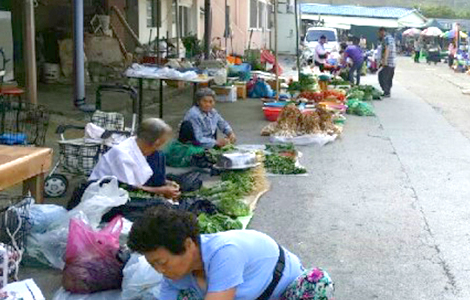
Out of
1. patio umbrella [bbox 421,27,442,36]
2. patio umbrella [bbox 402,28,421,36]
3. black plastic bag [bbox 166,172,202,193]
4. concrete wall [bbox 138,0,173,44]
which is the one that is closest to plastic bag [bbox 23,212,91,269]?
black plastic bag [bbox 166,172,202,193]

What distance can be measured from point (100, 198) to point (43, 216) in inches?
17.5

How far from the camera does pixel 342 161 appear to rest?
9.45 m

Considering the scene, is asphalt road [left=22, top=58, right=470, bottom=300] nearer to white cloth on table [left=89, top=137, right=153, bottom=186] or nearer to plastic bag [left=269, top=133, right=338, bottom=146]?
plastic bag [left=269, top=133, right=338, bottom=146]

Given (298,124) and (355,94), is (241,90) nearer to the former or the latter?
(355,94)

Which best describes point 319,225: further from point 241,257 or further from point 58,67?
point 58,67

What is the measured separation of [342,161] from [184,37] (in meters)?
14.6

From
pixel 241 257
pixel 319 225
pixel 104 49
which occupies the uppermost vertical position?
pixel 104 49

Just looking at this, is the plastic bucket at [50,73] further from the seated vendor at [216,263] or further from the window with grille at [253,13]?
the window with grille at [253,13]

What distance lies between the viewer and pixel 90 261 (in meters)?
4.57

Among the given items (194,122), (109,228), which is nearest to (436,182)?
(194,122)

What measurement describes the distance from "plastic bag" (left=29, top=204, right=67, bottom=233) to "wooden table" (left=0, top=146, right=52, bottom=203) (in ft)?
0.85

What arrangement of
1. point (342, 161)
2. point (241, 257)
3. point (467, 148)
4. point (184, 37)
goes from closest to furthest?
point (241, 257), point (342, 161), point (467, 148), point (184, 37)

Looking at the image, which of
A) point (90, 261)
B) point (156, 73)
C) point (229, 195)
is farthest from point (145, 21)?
point (90, 261)

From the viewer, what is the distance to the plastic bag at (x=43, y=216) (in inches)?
203
